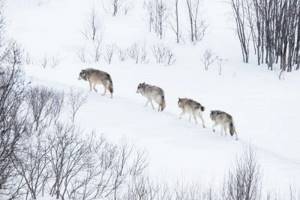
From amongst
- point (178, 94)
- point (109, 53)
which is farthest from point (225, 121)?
point (109, 53)

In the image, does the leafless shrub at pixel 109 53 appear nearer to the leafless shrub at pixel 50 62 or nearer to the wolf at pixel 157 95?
the leafless shrub at pixel 50 62

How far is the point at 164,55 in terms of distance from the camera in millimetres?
34750

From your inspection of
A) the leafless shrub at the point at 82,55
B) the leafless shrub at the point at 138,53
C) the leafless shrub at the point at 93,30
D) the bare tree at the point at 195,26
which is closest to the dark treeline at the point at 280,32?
the bare tree at the point at 195,26

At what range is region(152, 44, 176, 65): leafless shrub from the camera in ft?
110

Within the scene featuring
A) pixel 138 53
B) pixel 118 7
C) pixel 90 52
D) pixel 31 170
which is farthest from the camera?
pixel 118 7

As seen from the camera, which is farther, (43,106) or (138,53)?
(138,53)

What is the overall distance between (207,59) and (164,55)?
2902mm

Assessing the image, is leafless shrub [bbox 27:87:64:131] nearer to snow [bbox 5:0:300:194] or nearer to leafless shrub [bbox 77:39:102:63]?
snow [bbox 5:0:300:194]

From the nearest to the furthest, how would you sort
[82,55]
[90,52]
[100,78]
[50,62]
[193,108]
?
[193,108] → [100,78] → [50,62] → [82,55] → [90,52]

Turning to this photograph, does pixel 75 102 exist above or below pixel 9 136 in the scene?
above

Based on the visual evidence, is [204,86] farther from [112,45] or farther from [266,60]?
[112,45]

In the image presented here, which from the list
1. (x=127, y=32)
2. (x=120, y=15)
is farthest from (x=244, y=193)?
(x=120, y=15)

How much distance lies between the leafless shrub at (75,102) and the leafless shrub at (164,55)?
1474cm

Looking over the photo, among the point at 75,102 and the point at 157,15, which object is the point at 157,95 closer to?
the point at 75,102
